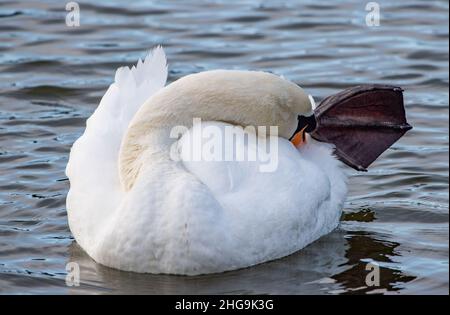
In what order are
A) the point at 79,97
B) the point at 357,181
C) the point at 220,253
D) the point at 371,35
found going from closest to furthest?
the point at 220,253 < the point at 357,181 < the point at 79,97 < the point at 371,35

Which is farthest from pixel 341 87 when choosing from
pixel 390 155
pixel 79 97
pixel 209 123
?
pixel 209 123

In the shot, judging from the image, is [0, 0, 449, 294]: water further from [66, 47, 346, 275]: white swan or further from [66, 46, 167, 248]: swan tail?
[66, 46, 167, 248]: swan tail

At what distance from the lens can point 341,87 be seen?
1164 centimetres

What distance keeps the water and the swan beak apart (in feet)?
2.19

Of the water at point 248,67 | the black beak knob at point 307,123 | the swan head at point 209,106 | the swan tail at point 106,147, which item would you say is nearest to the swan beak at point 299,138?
the black beak knob at point 307,123

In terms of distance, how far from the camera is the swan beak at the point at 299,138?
8.24m

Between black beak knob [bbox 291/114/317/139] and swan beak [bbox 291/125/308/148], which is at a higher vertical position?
black beak knob [bbox 291/114/317/139]

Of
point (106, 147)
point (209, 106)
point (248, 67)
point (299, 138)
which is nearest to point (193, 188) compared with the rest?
point (209, 106)

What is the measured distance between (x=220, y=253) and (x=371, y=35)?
6.77 meters

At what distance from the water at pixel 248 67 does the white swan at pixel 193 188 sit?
15cm

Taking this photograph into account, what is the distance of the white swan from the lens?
23.6ft

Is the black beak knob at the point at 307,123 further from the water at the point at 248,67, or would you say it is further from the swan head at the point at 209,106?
the water at the point at 248,67

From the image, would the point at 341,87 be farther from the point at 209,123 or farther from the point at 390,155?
the point at 209,123

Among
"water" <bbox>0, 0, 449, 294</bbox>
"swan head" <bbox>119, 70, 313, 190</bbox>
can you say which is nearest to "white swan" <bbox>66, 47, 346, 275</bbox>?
"swan head" <bbox>119, 70, 313, 190</bbox>
